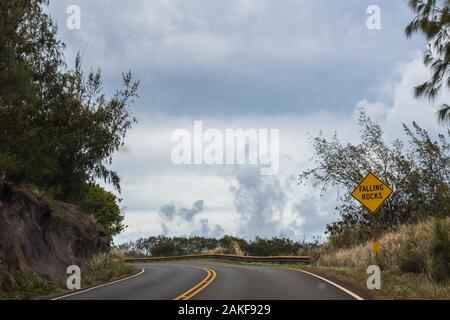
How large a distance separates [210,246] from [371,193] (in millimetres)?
40182

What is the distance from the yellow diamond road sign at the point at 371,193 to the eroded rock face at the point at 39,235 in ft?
40.2

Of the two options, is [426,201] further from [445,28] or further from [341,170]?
[445,28]

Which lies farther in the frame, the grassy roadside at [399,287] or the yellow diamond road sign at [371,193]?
the yellow diamond road sign at [371,193]

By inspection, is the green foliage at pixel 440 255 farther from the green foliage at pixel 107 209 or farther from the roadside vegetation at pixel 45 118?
the green foliage at pixel 107 209

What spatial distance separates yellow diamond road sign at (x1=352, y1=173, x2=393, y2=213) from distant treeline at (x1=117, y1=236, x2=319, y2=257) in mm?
24043

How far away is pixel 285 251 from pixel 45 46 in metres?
28.4

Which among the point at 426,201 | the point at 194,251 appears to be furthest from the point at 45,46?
the point at 194,251

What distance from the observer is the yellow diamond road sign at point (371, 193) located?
821 inches

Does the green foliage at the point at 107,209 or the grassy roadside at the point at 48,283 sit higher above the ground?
the green foliage at the point at 107,209

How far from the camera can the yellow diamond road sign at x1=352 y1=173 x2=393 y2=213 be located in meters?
20.8

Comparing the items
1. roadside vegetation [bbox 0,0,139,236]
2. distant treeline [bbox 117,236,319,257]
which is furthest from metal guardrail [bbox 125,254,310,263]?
roadside vegetation [bbox 0,0,139,236]

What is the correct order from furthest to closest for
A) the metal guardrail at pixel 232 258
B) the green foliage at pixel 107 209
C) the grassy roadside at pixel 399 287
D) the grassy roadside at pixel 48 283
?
1. the green foliage at pixel 107 209
2. the metal guardrail at pixel 232 258
3. the grassy roadside at pixel 48 283
4. the grassy roadside at pixel 399 287

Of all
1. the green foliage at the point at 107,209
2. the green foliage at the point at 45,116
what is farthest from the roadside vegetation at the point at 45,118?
the green foliage at the point at 107,209
